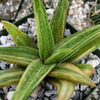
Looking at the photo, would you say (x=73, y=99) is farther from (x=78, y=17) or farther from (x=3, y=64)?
(x=78, y=17)

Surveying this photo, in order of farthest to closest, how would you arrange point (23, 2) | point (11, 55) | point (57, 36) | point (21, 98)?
1. point (23, 2)
2. point (57, 36)
3. point (11, 55)
4. point (21, 98)

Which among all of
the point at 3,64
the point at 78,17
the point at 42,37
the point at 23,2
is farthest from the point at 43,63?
the point at 23,2

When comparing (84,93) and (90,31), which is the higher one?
(90,31)

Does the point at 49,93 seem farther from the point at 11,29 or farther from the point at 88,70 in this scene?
the point at 11,29

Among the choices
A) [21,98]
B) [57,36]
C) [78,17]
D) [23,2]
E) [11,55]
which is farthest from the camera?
[23,2]

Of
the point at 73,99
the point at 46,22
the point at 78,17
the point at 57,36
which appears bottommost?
the point at 73,99

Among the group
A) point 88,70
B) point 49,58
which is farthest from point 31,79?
point 88,70
